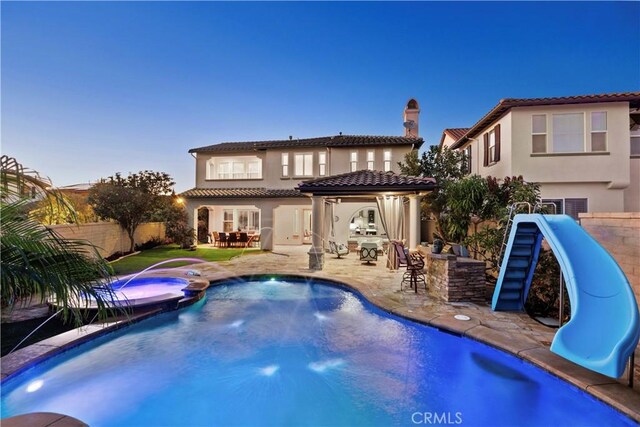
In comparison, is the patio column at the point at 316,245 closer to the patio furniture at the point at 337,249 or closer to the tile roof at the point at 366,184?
the tile roof at the point at 366,184

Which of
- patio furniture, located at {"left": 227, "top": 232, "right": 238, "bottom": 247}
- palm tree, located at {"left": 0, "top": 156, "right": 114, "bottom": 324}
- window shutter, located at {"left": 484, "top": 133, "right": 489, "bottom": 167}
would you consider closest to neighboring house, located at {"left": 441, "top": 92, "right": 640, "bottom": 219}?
window shutter, located at {"left": 484, "top": 133, "right": 489, "bottom": 167}

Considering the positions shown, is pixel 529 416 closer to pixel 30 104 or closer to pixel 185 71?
pixel 30 104

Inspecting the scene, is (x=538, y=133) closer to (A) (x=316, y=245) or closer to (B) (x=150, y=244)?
(A) (x=316, y=245)

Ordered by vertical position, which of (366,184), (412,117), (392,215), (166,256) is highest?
(412,117)

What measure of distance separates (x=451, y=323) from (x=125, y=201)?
663 inches

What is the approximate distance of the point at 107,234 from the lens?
49.2ft

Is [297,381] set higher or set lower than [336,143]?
lower

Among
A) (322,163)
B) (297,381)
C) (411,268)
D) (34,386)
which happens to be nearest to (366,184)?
(411,268)

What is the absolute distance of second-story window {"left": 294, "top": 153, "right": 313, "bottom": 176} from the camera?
2070cm

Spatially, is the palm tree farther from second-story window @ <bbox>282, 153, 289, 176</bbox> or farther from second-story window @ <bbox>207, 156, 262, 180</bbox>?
second-story window @ <bbox>207, 156, 262, 180</bbox>

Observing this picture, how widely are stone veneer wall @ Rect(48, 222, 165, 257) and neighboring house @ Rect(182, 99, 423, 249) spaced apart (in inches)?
126

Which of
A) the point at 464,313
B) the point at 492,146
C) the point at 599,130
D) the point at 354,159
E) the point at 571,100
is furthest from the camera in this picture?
the point at 354,159

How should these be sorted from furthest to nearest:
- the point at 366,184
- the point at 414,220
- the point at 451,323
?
the point at 414,220
the point at 366,184
the point at 451,323

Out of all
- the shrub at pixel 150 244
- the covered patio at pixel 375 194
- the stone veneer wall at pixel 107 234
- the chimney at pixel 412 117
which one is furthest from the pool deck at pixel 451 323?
the chimney at pixel 412 117
